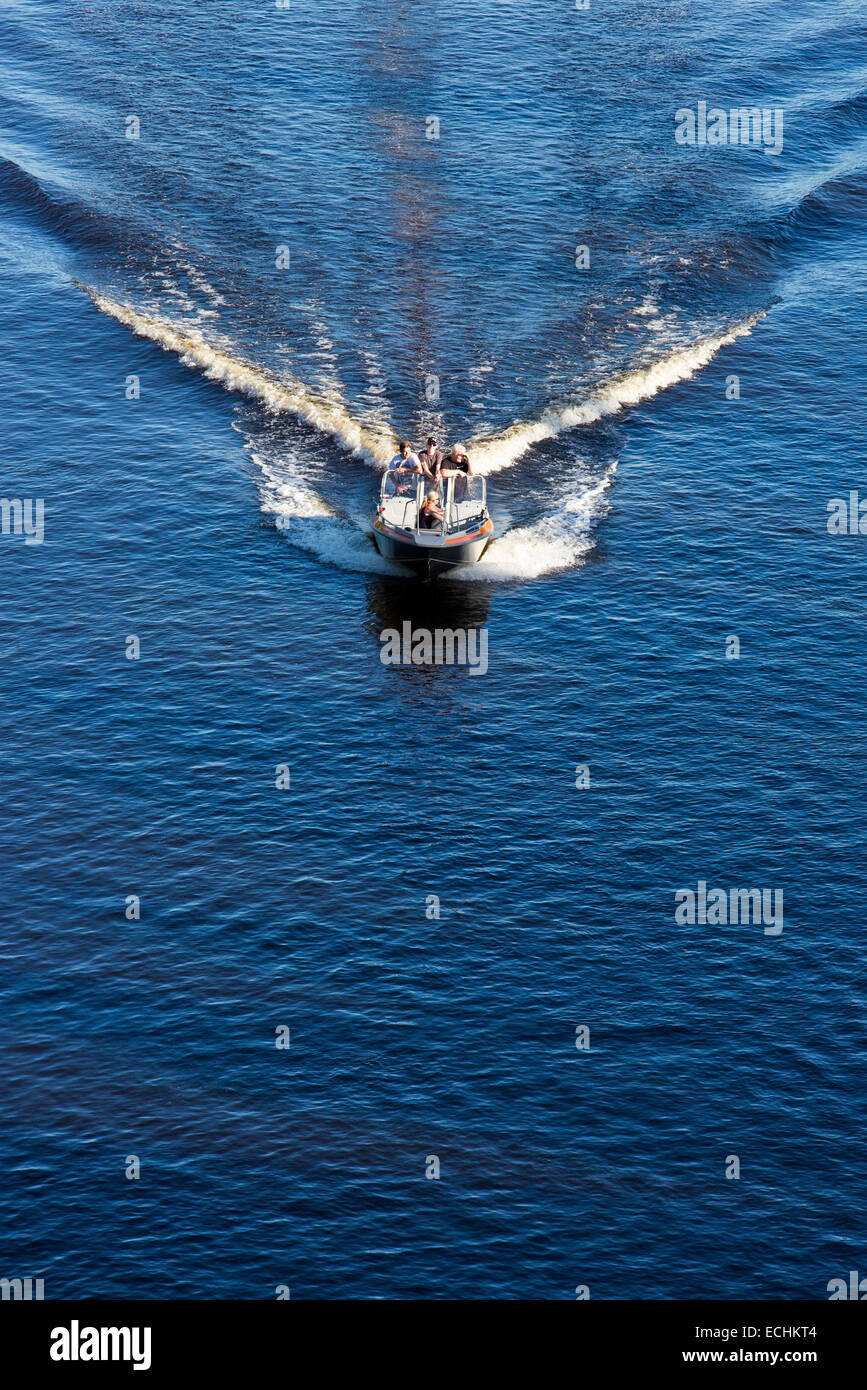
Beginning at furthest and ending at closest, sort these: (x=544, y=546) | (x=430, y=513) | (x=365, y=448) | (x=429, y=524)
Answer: (x=365, y=448) → (x=544, y=546) → (x=429, y=524) → (x=430, y=513)

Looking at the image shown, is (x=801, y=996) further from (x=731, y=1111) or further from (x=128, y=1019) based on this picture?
(x=128, y=1019)

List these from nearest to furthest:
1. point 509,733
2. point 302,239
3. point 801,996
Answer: point 801,996 < point 509,733 < point 302,239

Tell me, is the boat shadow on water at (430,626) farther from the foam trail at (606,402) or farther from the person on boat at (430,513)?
the foam trail at (606,402)

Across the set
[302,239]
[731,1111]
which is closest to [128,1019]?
[731,1111]

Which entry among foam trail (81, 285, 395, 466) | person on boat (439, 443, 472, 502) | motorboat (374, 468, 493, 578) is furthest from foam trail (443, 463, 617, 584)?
foam trail (81, 285, 395, 466)

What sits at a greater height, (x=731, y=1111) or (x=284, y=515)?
(x=284, y=515)

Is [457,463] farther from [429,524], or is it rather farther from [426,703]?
[426,703]

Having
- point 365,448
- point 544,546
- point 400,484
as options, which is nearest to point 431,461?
point 400,484

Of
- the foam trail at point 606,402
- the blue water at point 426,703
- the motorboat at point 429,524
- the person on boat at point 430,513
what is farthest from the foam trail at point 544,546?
the foam trail at point 606,402
